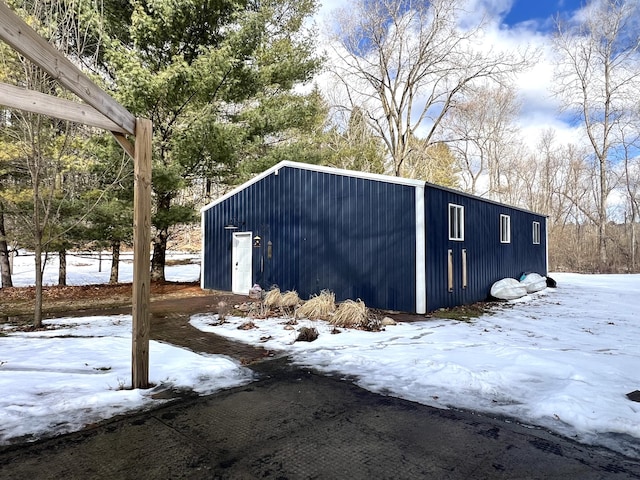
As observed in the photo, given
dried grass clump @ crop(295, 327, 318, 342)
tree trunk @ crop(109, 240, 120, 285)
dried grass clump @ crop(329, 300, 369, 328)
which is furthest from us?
tree trunk @ crop(109, 240, 120, 285)

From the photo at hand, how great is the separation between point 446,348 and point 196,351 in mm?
3199

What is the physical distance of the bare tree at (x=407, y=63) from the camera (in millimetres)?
16188

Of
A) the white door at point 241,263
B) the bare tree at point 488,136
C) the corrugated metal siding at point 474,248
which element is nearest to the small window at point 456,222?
the corrugated metal siding at point 474,248

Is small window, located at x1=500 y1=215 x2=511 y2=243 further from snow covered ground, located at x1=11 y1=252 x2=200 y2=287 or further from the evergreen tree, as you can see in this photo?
snow covered ground, located at x1=11 y1=252 x2=200 y2=287

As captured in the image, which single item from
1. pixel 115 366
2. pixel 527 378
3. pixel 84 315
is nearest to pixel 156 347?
pixel 115 366

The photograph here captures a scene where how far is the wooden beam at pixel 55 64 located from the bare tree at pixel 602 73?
2482cm

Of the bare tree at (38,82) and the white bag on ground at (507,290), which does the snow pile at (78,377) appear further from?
the white bag on ground at (507,290)

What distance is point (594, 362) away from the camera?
170 inches

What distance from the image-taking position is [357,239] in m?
8.62

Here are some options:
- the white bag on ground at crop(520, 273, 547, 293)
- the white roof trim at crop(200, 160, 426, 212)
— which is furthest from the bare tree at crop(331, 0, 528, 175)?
the white roof trim at crop(200, 160, 426, 212)

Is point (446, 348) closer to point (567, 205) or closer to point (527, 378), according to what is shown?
point (527, 378)

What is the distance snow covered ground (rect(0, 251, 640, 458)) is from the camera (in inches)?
116

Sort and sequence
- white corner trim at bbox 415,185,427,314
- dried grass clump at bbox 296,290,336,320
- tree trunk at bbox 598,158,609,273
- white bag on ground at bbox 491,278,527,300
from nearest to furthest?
dried grass clump at bbox 296,290,336,320
white corner trim at bbox 415,185,427,314
white bag on ground at bbox 491,278,527,300
tree trunk at bbox 598,158,609,273

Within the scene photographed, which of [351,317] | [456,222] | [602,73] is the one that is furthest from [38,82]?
[602,73]
